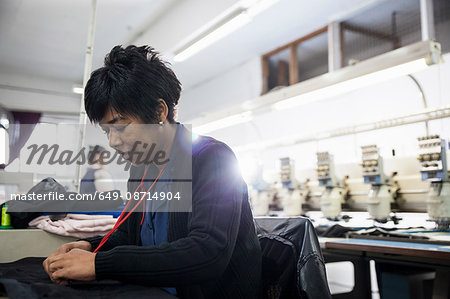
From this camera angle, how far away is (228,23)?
2855 mm

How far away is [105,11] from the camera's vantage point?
4102 millimetres

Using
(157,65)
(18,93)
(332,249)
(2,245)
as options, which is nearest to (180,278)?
(157,65)

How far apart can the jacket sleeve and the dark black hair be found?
8.5 inches

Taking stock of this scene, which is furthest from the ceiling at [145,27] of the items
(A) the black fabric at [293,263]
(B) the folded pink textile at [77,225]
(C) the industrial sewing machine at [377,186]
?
(A) the black fabric at [293,263]

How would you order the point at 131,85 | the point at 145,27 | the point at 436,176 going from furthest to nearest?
the point at 145,27 < the point at 436,176 < the point at 131,85

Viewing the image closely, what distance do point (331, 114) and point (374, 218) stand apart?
201 centimetres

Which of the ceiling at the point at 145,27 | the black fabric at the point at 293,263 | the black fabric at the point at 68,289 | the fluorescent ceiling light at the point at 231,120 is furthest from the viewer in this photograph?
the ceiling at the point at 145,27

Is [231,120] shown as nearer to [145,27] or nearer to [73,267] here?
[145,27]

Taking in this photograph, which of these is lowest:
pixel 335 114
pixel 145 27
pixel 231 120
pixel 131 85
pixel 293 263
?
pixel 293 263

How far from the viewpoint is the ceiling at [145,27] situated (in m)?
3.88

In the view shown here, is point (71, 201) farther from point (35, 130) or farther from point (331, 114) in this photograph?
point (331, 114)

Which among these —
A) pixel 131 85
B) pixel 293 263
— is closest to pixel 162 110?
pixel 131 85

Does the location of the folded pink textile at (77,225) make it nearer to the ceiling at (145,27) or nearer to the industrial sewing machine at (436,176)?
the industrial sewing machine at (436,176)

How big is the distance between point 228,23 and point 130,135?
2.08m
